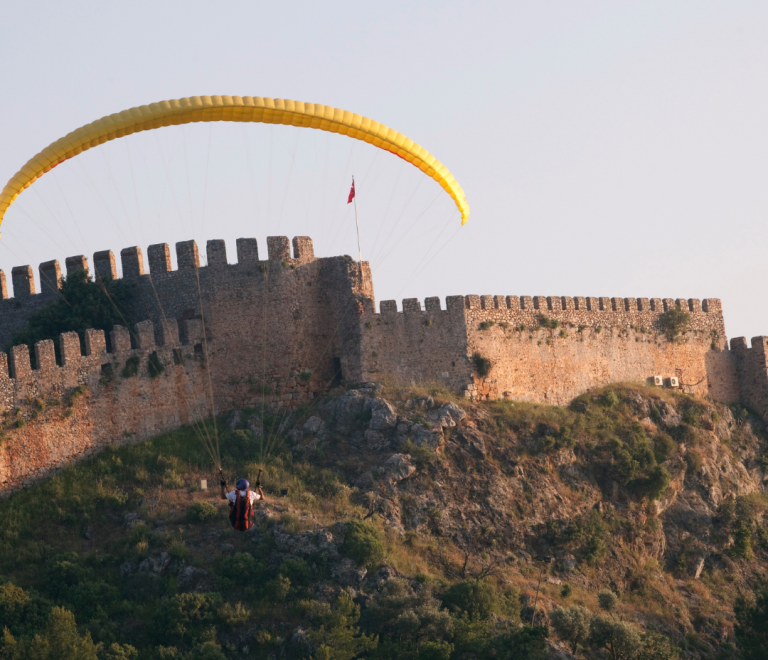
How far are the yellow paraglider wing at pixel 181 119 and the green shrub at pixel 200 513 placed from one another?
8200 millimetres

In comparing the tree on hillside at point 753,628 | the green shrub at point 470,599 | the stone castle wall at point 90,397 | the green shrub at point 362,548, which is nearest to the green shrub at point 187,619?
the green shrub at point 362,548

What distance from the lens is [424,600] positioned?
27.8 metres

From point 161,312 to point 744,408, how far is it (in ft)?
65.9

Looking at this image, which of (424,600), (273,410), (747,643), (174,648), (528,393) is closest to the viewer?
(174,648)

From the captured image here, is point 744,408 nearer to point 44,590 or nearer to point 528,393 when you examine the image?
point 528,393

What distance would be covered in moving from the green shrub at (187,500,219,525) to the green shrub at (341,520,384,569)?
11.0 feet

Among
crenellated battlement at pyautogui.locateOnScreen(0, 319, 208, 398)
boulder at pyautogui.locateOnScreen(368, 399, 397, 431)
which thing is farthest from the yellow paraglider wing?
Answer: boulder at pyautogui.locateOnScreen(368, 399, 397, 431)

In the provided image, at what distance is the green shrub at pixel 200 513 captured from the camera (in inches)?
1155

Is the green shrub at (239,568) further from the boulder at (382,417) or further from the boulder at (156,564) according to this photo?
the boulder at (382,417)

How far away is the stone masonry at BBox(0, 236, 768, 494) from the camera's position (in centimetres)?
3156

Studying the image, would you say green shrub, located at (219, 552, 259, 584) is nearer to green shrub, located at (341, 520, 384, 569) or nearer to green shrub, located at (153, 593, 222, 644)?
green shrub, located at (153, 593, 222, 644)

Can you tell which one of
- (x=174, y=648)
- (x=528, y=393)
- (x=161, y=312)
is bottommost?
(x=174, y=648)

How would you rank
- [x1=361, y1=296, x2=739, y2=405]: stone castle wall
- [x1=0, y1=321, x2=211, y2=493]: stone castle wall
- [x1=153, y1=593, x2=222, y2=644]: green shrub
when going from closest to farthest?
→ 1. [x1=153, y1=593, x2=222, y2=644]: green shrub
2. [x1=0, y1=321, x2=211, y2=493]: stone castle wall
3. [x1=361, y1=296, x2=739, y2=405]: stone castle wall

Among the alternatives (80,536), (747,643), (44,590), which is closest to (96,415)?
(80,536)
